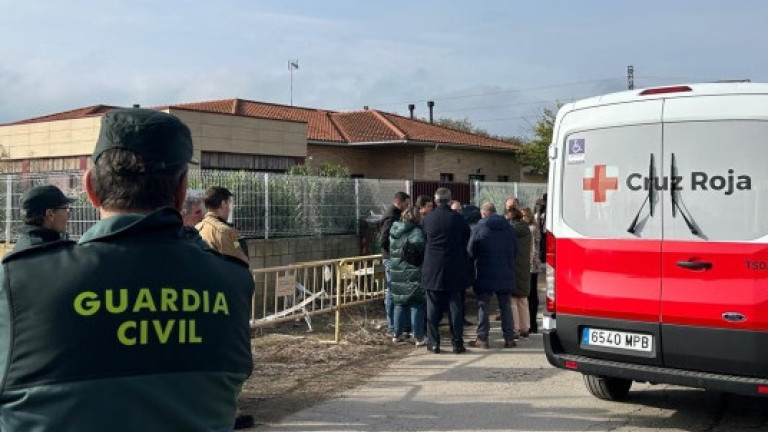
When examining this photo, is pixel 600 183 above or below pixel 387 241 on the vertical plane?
above

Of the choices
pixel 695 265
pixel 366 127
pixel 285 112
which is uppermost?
pixel 285 112

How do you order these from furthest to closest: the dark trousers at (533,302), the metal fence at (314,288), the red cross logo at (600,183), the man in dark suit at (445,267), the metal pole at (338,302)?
the dark trousers at (533,302) → the metal pole at (338,302) → the metal fence at (314,288) → the man in dark suit at (445,267) → the red cross logo at (600,183)

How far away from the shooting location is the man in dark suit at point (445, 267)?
29.8 ft

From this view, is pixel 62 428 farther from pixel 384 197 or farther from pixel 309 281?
pixel 384 197

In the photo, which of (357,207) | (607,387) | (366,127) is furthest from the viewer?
(366,127)

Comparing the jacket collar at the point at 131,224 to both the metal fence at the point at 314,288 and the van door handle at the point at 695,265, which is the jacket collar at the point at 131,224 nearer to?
the van door handle at the point at 695,265

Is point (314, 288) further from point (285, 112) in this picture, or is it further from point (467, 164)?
point (285, 112)

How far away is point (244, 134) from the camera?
22.4 metres

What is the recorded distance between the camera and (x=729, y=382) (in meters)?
5.33

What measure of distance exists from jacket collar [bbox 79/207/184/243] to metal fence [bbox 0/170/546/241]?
877 cm

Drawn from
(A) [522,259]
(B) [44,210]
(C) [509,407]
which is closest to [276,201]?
(A) [522,259]

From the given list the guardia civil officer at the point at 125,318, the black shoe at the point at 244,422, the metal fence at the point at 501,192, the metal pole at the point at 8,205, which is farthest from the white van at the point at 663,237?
the metal fence at the point at 501,192

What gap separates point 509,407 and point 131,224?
5.62m

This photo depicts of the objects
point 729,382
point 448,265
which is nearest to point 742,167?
point 729,382
